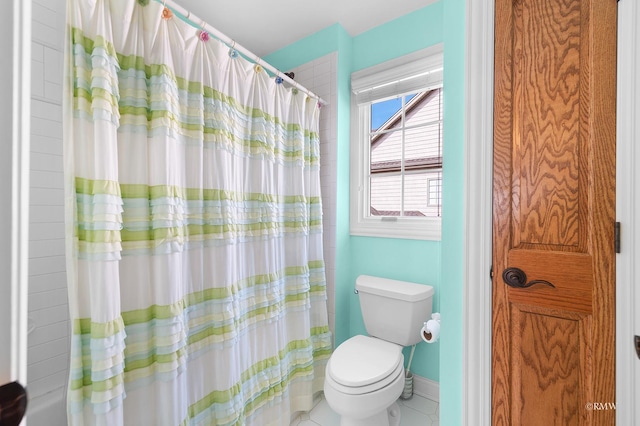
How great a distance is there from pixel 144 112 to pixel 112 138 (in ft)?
0.58

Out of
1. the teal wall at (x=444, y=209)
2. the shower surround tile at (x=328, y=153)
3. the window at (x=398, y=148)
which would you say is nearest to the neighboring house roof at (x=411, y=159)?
the window at (x=398, y=148)

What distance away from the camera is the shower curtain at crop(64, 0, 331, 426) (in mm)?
860

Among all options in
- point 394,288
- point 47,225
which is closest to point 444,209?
point 394,288

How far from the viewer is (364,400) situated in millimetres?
1172

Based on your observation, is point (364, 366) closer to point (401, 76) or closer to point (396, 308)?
point (396, 308)

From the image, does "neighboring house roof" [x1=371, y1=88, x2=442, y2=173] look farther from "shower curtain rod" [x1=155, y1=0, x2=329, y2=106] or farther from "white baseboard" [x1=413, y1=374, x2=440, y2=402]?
"white baseboard" [x1=413, y1=374, x2=440, y2=402]

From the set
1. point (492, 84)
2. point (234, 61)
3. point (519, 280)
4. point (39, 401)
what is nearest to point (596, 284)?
point (519, 280)

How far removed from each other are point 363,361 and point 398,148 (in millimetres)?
1365

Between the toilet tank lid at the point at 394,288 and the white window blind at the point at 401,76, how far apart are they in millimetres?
1218

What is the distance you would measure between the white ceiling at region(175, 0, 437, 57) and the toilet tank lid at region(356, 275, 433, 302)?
1.70 m

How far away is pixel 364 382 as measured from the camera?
1.19 m

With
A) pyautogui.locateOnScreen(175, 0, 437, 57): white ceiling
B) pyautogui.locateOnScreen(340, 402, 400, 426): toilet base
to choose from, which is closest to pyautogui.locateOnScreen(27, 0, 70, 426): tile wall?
pyautogui.locateOnScreen(175, 0, 437, 57): white ceiling

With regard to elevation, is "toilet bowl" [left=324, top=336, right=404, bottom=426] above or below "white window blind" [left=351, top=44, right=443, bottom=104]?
below

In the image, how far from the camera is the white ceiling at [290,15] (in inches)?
65.1
